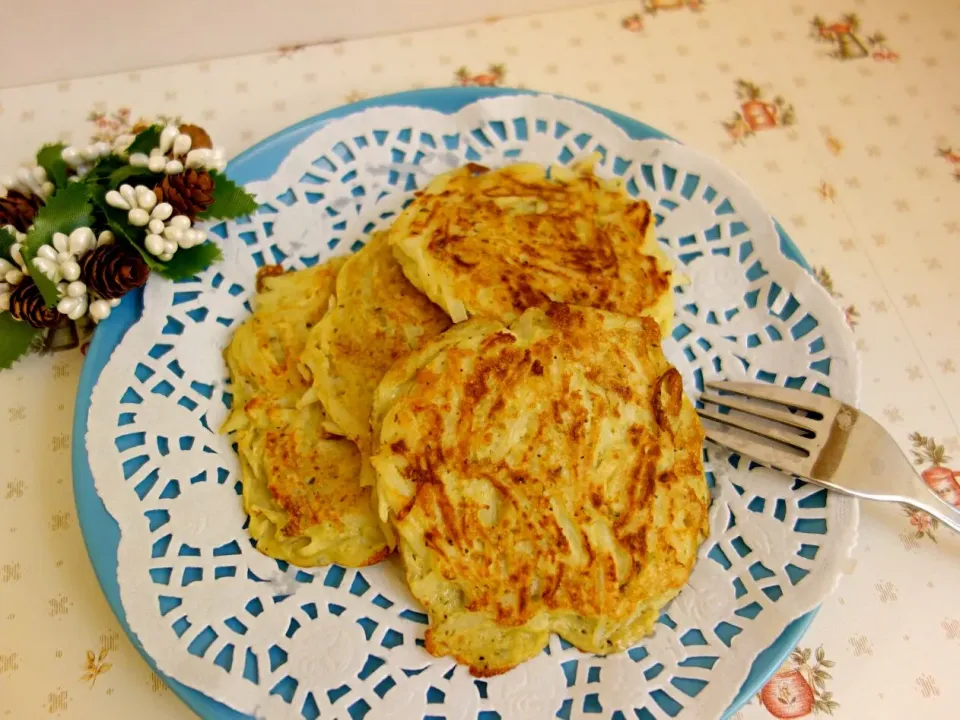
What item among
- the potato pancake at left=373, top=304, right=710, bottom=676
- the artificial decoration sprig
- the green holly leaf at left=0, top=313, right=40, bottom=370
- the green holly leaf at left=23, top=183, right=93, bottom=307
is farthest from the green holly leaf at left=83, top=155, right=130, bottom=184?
the potato pancake at left=373, top=304, right=710, bottom=676

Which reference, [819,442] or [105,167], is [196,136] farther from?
[819,442]

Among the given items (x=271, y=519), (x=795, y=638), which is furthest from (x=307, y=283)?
(x=795, y=638)

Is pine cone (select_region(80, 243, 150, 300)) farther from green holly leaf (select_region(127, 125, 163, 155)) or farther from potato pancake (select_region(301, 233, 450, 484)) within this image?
potato pancake (select_region(301, 233, 450, 484))

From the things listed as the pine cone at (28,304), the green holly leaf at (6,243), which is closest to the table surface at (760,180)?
the pine cone at (28,304)

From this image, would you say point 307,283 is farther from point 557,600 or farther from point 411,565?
point 557,600

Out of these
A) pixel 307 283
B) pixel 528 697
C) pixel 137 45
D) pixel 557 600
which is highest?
pixel 137 45

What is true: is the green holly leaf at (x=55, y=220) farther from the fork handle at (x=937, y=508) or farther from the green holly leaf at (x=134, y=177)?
the fork handle at (x=937, y=508)
